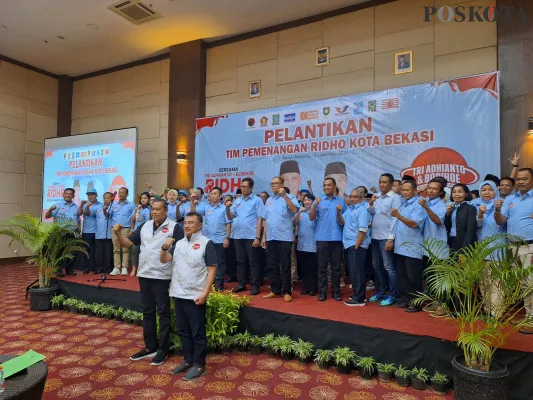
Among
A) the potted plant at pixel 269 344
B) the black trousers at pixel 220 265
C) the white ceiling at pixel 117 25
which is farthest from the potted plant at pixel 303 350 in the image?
the white ceiling at pixel 117 25

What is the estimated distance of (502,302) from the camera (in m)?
2.20

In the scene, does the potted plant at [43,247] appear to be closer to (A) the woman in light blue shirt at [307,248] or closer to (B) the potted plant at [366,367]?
(A) the woman in light blue shirt at [307,248]

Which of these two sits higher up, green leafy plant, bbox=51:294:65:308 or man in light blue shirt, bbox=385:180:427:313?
man in light blue shirt, bbox=385:180:427:313

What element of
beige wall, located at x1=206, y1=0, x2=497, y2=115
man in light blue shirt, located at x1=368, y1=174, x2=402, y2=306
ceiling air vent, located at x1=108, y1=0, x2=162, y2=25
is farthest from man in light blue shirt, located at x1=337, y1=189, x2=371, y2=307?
ceiling air vent, located at x1=108, y1=0, x2=162, y2=25

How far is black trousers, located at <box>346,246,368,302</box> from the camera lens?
3520 millimetres

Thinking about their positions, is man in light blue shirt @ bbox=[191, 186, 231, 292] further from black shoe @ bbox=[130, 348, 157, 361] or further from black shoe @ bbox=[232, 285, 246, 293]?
black shoe @ bbox=[130, 348, 157, 361]

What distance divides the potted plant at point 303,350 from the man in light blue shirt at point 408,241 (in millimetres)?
971

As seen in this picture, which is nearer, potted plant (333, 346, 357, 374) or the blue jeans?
potted plant (333, 346, 357, 374)

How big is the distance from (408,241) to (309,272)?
120 cm

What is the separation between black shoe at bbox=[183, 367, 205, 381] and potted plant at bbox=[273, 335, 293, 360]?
25.9 inches

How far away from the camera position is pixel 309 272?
4027mm

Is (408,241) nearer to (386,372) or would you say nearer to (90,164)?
(386,372)

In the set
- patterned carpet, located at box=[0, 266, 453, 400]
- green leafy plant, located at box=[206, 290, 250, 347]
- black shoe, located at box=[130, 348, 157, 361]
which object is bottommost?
patterned carpet, located at box=[0, 266, 453, 400]

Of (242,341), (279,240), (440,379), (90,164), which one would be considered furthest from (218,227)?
(90,164)
